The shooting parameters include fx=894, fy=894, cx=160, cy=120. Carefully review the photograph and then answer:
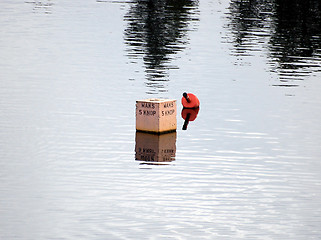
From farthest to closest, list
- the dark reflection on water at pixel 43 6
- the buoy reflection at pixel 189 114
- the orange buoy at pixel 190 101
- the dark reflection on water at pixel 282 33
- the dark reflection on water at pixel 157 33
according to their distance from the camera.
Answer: the dark reflection on water at pixel 43 6
the dark reflection on water at pixel 282 33
the dark reflection on water at pixel 157 33
the orange buoy at pixel 190 101
the buoy reflection at pixel 189 114

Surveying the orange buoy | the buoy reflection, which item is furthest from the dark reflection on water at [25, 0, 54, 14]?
the buoy reflection

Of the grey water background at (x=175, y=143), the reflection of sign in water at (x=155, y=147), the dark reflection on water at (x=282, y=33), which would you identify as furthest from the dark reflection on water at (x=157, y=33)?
the reflection of sign in water at (x=155, y=147)

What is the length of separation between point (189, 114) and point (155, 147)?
3958 mm

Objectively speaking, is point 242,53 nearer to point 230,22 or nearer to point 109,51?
point 109,51

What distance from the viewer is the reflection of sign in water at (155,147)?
1593cm

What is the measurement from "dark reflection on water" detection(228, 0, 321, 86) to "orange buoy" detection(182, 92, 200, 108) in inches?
200

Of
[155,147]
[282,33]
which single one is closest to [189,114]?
Result: [155,147]

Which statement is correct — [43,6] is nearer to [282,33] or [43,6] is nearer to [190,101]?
[282,33]

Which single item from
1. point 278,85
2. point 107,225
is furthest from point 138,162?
point 278,85

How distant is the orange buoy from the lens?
2122 cm

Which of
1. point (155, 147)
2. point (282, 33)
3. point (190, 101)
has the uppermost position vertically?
point (282, 33)

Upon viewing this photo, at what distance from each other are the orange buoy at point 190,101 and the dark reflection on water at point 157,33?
1.55 meters

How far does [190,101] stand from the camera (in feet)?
69.8

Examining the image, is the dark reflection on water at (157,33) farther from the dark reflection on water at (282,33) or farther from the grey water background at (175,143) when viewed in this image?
the dark reflection on water at (282,33)
